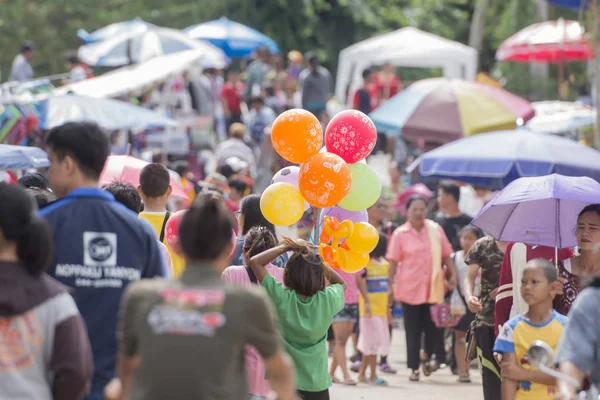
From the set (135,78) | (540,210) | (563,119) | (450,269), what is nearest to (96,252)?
(540,210)

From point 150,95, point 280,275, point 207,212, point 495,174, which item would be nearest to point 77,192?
point 207,212

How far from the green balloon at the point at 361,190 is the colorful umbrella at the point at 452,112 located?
812cm

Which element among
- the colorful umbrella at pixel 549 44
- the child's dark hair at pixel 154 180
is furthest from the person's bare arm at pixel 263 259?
the colorful umbrella at pixel 549 44

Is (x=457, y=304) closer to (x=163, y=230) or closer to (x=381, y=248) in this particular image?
(x=381, y=248)

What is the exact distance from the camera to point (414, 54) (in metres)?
23.8

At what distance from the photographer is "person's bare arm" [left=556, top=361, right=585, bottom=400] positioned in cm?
480

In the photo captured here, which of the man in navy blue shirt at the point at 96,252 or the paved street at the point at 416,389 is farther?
the paved street at the point at 416,389

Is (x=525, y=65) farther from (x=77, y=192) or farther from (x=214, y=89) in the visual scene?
(x=77, y=192)

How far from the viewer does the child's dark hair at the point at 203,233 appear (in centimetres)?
441

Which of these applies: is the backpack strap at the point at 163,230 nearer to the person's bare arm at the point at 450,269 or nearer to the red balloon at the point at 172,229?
the red balloon at the point at 172,229

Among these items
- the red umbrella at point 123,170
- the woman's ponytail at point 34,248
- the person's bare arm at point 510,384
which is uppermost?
the red umbrella at point 123,170

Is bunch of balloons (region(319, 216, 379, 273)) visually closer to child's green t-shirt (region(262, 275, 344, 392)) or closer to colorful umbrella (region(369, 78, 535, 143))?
child's green t-shirt (region(262, 275, 344, 392))

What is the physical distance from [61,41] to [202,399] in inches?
1205

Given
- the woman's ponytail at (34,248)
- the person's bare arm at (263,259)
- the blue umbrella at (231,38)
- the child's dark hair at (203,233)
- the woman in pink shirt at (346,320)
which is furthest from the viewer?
the blue umbrella at (231,38)
